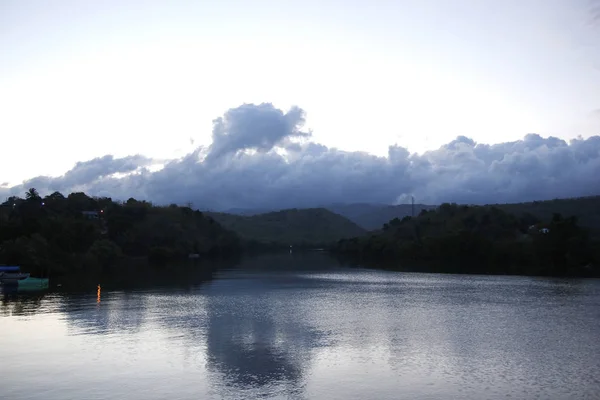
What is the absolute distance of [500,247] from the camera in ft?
468

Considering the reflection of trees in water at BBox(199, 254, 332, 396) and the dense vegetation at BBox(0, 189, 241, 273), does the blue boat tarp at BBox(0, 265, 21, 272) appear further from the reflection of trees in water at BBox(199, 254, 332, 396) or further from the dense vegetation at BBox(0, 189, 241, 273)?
the reflection of trees in water at BBox(199, 254, 332, 396)

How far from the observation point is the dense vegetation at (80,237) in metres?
106

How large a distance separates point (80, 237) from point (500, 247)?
104153mm

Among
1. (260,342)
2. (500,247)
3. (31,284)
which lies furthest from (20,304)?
(500,247)

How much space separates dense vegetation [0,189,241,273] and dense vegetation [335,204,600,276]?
7144 centimetres

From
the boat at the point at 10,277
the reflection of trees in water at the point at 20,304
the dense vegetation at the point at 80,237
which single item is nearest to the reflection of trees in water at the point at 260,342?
the reflection of trees in water at the point at 20,304

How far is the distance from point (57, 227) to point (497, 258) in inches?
4177

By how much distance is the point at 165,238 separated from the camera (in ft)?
604

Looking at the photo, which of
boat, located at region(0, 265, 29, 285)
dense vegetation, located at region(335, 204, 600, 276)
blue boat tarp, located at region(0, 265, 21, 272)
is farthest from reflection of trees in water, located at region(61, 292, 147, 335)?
dense vegetation, located at region(335, 204, 600, 276)

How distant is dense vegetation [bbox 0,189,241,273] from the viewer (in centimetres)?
10606

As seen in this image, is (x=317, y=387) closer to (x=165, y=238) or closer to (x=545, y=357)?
(x=545, y=357)

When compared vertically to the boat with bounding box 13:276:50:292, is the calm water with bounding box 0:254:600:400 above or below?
below

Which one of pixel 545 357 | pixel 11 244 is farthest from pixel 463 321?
pixel 11 244

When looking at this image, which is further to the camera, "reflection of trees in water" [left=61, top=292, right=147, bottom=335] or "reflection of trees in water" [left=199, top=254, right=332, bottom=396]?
"reflection of trees in water" [left=61, top=292, right=147, bottom=335]
